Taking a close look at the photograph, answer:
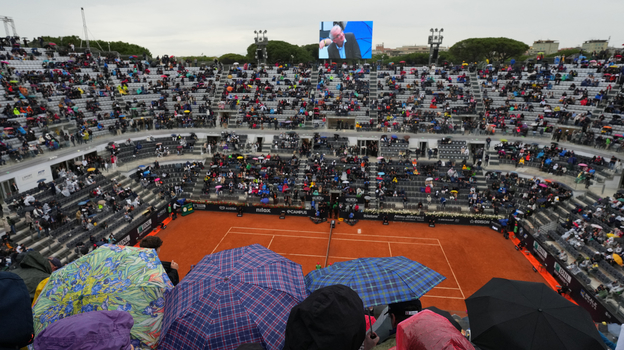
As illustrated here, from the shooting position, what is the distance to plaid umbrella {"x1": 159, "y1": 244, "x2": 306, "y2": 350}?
5805mm

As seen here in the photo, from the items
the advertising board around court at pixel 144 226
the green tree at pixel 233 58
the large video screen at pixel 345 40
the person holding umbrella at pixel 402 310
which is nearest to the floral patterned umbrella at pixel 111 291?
the person holding umbrella at pixel 402 310

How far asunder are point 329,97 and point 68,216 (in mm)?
30413

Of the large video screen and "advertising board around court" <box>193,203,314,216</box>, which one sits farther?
the large video screen

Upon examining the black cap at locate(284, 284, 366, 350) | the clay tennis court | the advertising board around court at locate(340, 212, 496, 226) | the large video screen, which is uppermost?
the large video screen

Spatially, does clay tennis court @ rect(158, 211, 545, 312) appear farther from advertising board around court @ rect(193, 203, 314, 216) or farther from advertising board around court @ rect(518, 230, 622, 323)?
advertising board around court @ rect(518, 230, 622, 323)

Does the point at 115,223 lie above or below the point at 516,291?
below

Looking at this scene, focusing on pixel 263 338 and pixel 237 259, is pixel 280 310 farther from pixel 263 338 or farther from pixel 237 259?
pixel 237 259

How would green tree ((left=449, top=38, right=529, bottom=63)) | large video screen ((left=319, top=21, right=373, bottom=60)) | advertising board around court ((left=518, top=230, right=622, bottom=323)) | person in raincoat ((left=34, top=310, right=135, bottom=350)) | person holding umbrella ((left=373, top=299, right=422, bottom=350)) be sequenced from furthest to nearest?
green tree ((left=449, top=38, right=529, bottom=63)), large video screen ((left=319, top=21, right=373, bottom=60)), advertising board around court ((left=518, top=230, right=622, bottom=323)), person holding umbrella ((left=373, top=299, right=422, bottom=350)), person in raincoat ((left=34, top=310, right=135, bottom=350))

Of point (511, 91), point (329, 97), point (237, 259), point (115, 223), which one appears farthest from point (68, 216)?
point (511, 91)

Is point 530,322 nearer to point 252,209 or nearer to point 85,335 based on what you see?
point 85,335

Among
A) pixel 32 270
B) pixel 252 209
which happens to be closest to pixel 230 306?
pixel 32 270

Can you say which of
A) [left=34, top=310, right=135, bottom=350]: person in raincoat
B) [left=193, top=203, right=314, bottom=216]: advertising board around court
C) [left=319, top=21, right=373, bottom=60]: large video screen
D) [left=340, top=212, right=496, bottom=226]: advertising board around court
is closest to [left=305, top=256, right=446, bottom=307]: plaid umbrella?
[left=34, top=310, right=135, bottom=350]: person in raincoat

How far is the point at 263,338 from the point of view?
19.0 ft

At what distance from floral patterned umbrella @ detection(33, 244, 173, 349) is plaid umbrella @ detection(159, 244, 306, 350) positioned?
0.37 metres
